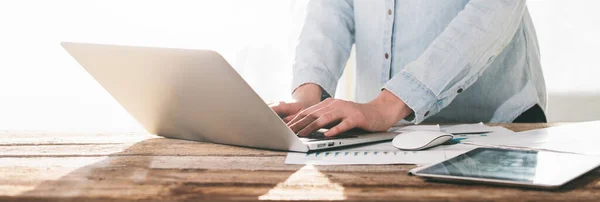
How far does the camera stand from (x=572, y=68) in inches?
128

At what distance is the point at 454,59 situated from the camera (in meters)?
1.41

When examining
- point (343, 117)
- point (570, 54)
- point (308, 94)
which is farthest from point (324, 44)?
point (570, 54)

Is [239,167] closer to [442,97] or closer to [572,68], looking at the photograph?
[442,97]

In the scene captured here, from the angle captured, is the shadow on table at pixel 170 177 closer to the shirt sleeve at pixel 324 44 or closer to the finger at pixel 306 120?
the finger at pixel 306 120

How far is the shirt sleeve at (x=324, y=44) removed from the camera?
65.9 inches

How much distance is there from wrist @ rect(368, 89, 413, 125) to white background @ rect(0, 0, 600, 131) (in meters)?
1.89

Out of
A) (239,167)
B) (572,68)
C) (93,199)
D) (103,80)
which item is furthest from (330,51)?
(572,68)

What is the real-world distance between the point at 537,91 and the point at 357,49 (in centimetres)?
48

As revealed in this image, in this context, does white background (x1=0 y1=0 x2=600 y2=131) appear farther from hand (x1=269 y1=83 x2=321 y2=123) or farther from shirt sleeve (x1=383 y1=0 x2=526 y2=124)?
→ shirt sleeve (x1=383 y1=0 x2=526 y2=124)

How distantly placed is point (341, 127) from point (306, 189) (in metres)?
0.44

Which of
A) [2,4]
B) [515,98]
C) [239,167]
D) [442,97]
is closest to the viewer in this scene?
[239,167]

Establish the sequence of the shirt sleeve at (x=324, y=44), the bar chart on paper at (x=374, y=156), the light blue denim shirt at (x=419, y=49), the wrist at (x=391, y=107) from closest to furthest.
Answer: the bar chart on paper at (x=374, y=156) → the wrist at (x=391, y=107) → the light blue denim shirt at (x=419, y=49) → the shirt sleeve at (x=324, y=44)

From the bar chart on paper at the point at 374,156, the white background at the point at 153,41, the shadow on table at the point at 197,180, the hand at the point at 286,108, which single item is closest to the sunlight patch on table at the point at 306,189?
the shadow on table at the point at 197,180

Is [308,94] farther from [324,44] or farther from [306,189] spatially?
[306,189]
